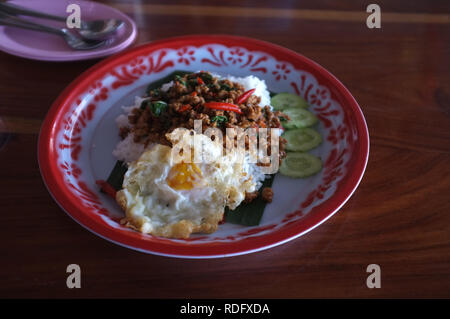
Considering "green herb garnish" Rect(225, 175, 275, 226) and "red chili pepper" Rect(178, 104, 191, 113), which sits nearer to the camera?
"green herb garnish" Rect(225, 175, 275, 226)

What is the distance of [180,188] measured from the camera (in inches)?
75.3

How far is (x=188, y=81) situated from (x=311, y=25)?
1575 mm

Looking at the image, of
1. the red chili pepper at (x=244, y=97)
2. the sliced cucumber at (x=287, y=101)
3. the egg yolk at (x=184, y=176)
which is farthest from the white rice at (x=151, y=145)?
the egg yolk at (x=184, y=176)

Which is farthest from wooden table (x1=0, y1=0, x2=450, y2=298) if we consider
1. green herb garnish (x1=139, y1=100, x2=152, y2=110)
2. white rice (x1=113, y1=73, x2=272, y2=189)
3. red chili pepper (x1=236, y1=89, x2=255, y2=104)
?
red chili pepper (x1=236, y1=89, x2=255, y2=104)

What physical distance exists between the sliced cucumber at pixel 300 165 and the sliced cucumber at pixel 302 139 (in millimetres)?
55

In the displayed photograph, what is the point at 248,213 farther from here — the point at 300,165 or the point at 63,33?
the point at 63,33

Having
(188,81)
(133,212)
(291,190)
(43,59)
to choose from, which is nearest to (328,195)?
(291,190)

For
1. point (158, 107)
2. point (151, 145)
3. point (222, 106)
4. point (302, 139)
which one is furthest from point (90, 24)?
point (302, 139)

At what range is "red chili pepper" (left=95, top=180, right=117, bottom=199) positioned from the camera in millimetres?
2045

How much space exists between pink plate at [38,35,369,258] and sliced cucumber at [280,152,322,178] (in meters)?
0.05

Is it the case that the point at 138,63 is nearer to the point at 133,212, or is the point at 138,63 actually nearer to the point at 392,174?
the point at 133,212

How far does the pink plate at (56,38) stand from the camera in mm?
2781

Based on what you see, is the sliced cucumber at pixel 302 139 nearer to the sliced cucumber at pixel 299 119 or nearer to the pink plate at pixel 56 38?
the sliced cucumber at pixel 299 119

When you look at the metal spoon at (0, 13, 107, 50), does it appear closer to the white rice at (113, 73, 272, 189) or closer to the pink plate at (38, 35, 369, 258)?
the pink plate at (38, 35, 369, 258)
